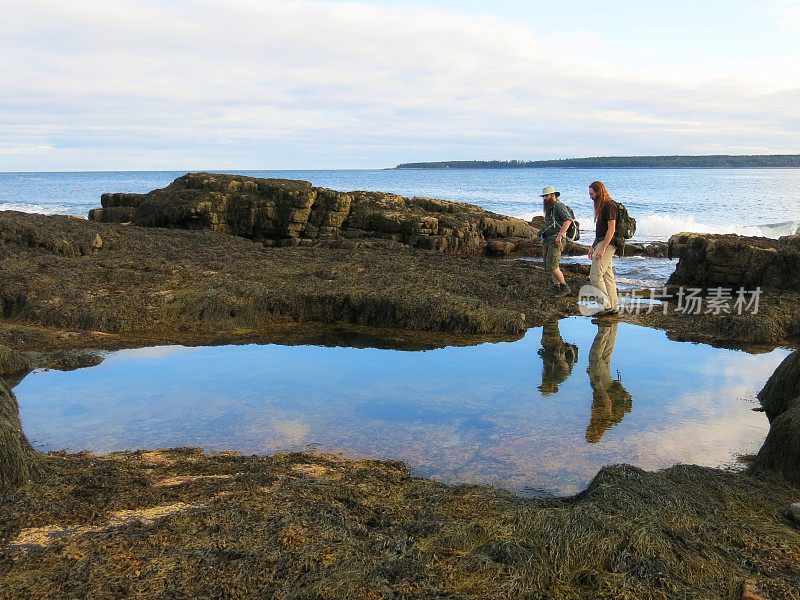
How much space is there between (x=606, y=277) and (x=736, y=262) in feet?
11.5

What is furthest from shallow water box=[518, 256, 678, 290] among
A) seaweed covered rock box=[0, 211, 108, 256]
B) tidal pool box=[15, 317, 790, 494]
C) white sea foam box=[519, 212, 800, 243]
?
seaweed covered rock box=[0, 211, 108, 256]

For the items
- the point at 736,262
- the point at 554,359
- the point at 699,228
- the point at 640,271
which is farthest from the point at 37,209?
the point at 554,359

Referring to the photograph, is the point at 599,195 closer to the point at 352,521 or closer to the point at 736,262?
the point at 736,262

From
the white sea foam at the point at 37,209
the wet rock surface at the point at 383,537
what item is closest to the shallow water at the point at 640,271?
the wet rock surface at the point at 383,537

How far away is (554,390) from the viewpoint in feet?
24.0

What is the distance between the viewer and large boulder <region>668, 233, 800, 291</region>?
40.3 feet

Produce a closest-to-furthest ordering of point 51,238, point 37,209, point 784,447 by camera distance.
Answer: point 784,447
point 51,238
point 37,209

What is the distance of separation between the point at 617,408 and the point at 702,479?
6.81 ft

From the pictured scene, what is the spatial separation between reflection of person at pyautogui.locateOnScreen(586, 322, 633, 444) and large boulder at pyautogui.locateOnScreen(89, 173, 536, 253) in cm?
1108

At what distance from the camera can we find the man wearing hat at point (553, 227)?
11164 millimetres

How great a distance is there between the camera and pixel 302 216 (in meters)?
20.4

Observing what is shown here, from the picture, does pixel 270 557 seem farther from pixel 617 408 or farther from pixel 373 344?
pixel 373 344

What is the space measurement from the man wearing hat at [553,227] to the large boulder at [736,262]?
129 inches

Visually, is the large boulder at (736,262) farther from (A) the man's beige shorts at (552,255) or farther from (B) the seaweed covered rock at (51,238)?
(B) the seaweed covered rock at (51,238)
